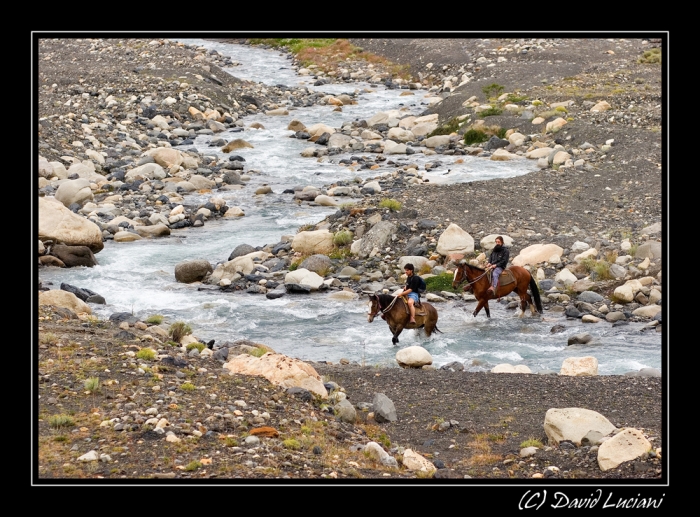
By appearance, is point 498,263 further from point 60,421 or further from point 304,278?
point 60,421

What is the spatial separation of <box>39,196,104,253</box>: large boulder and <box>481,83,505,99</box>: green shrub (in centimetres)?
2235

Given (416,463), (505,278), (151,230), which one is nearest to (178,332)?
(416,463)

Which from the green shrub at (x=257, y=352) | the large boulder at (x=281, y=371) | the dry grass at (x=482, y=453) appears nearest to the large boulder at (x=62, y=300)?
the green shrub at (x=257, y=352)

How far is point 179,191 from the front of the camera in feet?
108

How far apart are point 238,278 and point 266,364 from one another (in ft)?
31.5

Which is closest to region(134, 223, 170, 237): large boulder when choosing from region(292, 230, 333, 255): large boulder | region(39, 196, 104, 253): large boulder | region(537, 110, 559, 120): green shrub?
region(39, 196, 104, 253): large boulder

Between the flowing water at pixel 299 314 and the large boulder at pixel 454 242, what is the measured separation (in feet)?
7.67

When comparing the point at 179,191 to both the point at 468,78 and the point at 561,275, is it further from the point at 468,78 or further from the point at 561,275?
the point at 468,78

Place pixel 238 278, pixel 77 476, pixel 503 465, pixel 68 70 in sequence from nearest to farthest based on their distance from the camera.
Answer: pixel 77 476, pixel 503 465, pixel 238 278, pixel 68 70

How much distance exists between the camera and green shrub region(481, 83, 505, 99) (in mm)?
42844

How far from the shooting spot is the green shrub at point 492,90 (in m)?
42.8

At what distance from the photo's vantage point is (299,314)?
21.8 meters

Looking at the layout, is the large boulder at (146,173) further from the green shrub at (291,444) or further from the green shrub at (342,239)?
the green shrub at (291,444)

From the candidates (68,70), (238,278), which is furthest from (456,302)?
(68,70)
